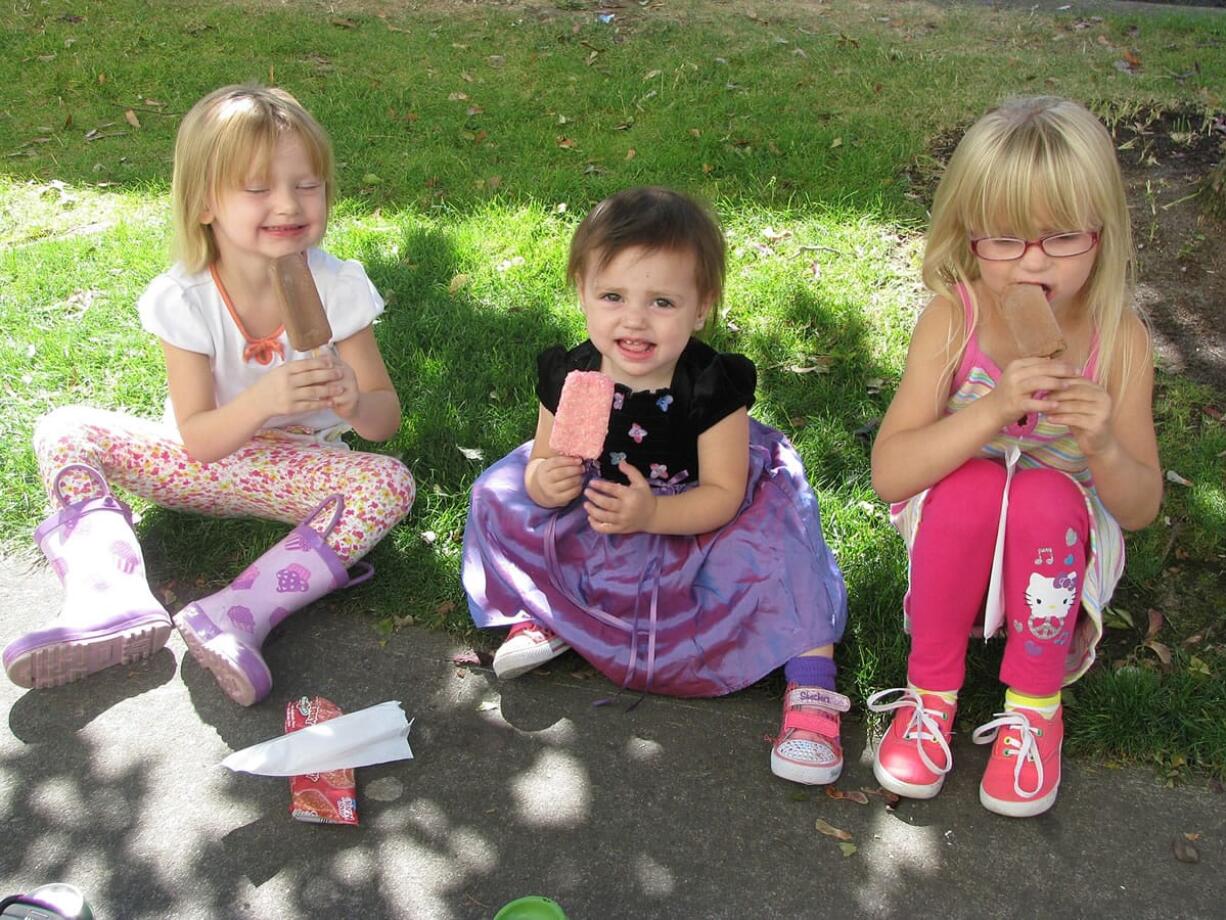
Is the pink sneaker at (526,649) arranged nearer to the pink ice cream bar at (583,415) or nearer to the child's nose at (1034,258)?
the pink ice cream bar at (583,415)

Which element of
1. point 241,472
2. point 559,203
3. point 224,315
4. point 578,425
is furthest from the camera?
point 559,203

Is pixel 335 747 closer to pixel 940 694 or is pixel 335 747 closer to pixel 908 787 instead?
pixel 908 787

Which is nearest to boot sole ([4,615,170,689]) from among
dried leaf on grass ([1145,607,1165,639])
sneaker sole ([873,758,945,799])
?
sneaker sole ([873,758,945,799])

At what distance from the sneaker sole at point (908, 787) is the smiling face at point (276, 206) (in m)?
1.94

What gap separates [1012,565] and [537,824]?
1.20 metres

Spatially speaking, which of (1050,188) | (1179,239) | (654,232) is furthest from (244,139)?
(1179,239)

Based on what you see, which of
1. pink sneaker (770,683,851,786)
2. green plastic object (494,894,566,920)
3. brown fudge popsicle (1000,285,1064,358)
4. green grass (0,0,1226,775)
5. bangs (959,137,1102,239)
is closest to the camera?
green plastic object (494,894,566,920)

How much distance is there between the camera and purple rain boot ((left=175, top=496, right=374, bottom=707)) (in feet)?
9.24

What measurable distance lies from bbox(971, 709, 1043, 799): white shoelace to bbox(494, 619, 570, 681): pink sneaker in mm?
1044

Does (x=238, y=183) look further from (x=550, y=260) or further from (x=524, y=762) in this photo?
(x=550, y=260)

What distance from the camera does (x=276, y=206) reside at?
2949 mm

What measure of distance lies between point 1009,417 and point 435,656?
1.57 meters

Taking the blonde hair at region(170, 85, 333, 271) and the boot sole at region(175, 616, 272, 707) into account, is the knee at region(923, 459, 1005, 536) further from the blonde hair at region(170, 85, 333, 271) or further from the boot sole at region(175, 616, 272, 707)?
the blonde hair at region(170, 85, 333, 271)

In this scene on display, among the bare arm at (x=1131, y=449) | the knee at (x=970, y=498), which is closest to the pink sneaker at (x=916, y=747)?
the knee at (x=970, y=498)
